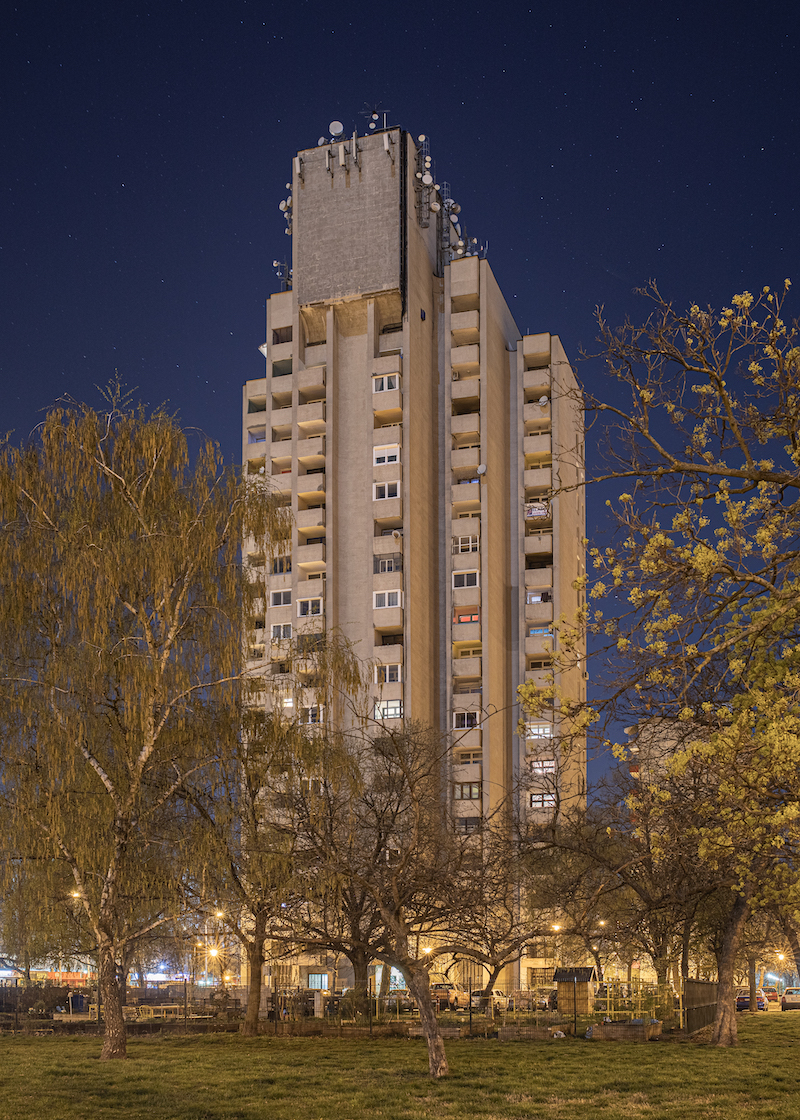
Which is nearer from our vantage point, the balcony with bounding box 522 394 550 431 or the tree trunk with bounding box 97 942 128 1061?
the tree trunk with bounding box 97 942 128 1061

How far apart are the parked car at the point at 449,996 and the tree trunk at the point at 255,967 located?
59.5ft

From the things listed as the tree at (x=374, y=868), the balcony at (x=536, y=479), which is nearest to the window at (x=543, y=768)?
the tree at (x=374, y=868)

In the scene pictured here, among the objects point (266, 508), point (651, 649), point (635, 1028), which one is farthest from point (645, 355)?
point (635, 1028)

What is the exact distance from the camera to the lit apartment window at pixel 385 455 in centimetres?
7894

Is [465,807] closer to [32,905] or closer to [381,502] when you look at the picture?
[381,502]

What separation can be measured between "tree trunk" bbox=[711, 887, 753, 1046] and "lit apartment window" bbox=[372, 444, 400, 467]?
2044 inches

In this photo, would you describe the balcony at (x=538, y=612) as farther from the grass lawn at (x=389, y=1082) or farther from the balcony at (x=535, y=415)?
the grass lawn at (x=389, y=1082)

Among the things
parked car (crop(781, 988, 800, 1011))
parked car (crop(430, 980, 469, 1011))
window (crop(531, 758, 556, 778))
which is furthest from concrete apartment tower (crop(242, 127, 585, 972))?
parked car (crop(781, 988, 800, 1011))

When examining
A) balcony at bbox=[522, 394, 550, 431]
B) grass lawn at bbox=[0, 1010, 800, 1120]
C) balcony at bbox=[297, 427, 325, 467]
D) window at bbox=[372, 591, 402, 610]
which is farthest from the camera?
balcony at bbox=[522, 394, 550, 431]

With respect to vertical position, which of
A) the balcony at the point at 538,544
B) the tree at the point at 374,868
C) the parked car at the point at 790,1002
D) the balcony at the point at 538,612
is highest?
the balcony at the point at 538,544

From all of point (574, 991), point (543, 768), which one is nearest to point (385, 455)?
point (543, 768)

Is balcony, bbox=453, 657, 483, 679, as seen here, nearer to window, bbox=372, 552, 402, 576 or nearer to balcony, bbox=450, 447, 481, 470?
window, bbox=372, 552, 402, 576

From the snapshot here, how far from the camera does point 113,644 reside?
2502cm

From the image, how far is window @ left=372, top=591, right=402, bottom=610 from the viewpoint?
247 ft
